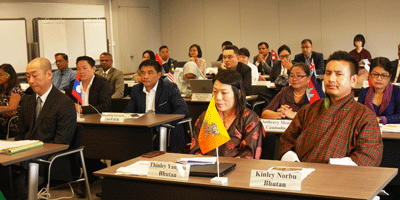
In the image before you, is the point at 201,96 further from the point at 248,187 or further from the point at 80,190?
the point at 248,187

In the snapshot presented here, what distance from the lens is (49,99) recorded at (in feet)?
11.9

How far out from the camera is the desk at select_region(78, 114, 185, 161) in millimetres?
4254

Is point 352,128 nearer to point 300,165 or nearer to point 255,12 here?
point 300,165

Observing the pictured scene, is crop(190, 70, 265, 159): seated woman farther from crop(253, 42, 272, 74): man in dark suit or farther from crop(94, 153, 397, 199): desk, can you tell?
crop(253, 42, 272, 74): man in dark suit

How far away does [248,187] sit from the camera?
6.81 feet

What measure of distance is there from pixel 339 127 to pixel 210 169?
772 millimetres

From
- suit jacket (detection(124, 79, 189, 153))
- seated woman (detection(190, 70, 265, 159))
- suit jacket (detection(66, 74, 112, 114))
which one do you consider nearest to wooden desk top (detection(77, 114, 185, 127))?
suit jacket (detection(124, 79, 189, 153))

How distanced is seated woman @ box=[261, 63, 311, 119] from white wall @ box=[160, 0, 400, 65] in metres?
7.38

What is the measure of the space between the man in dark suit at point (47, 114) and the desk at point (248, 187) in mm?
1073

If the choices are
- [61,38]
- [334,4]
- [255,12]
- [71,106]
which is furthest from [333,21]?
[71,106]

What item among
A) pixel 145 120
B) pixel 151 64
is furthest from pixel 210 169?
pixel 151 64

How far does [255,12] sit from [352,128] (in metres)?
9.93

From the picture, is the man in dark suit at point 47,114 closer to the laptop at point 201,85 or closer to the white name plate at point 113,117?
the white name plate at point 113,117

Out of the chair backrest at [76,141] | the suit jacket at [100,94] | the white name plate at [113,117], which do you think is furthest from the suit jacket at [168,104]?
the chair backrest at [76,141]
